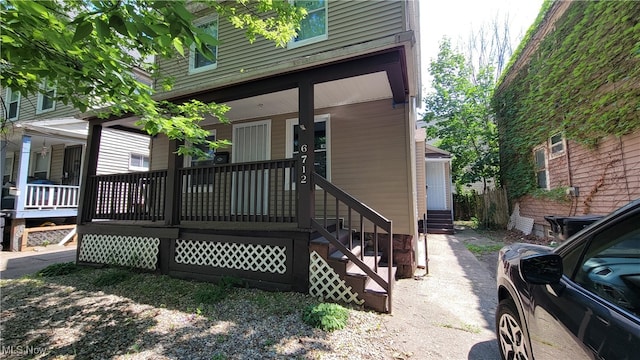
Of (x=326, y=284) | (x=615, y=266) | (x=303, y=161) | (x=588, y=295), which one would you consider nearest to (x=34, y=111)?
(x=303, y=161)

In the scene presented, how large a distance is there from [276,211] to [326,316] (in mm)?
1937

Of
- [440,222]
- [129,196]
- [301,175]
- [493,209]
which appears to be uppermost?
[301,175]

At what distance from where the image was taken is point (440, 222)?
39.8 ft

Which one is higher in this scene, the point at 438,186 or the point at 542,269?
the point at 438,186

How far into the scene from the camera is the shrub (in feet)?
11.1

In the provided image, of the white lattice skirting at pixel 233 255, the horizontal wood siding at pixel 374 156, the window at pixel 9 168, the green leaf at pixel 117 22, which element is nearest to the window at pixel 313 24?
the horizontal wood siding at pixel 374 156

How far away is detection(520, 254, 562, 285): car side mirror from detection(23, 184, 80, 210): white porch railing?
490 inches

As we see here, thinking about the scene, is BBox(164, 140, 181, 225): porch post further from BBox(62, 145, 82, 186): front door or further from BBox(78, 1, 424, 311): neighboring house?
BBox(62, 145, 82, 186): front door

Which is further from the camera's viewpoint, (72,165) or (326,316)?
(72,165)

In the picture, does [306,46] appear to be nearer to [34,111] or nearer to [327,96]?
[327,96]

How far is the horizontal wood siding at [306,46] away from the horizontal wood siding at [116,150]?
563cm

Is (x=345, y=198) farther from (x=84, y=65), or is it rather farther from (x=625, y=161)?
(x=625, y=161)

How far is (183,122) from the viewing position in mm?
4242

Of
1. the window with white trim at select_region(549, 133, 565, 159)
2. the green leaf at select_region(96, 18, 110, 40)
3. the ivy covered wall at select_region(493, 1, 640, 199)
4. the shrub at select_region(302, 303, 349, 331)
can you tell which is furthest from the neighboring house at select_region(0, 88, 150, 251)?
the window with white trim at select_region(549, 133, 565, 159)
